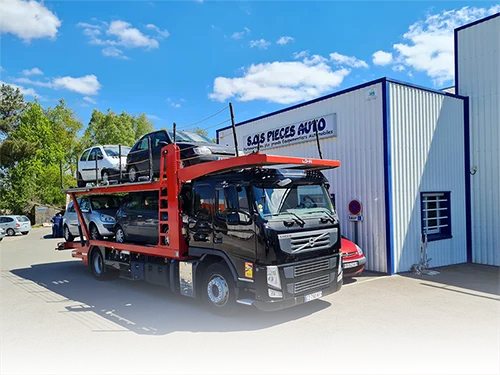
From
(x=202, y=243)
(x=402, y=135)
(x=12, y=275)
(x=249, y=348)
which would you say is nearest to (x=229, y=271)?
(x=202, y=243)

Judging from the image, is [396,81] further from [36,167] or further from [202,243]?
[36,167]

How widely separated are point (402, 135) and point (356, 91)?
1745mm

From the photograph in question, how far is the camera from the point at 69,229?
13.2 m

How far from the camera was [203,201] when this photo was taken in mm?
7059

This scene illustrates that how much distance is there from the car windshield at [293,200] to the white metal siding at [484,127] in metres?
7.08

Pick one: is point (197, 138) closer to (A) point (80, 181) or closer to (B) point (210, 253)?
(B) point (210, 253)

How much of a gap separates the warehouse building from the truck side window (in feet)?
8.97

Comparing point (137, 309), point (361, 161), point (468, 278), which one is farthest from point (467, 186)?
point (137, 309)

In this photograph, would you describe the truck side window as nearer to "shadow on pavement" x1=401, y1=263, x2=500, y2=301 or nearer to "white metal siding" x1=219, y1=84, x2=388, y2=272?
"white metal siding" x1=219, y1=84, x2=388, y2=272

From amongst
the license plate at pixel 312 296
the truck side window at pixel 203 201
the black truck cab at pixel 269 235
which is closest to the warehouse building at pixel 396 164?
the truck side window at pixel 203 201

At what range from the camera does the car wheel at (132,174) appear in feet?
31.9

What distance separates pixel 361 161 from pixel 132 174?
6.14 m

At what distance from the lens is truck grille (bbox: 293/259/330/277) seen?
6094mm

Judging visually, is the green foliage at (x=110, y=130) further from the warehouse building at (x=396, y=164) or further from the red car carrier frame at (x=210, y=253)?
the red car carrier frame at (x=210, y=253)
